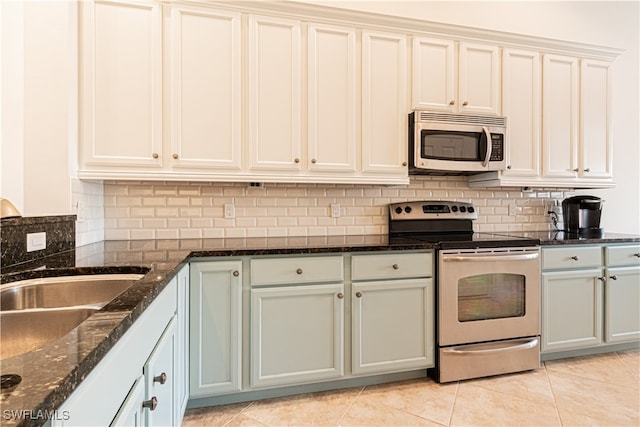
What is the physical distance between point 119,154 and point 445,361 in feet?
7.86

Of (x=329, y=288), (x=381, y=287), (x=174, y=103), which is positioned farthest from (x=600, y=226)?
(x=174, y=103)

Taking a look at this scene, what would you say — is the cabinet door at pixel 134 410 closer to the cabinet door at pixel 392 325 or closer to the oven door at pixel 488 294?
the cabinet door at pixel 392 325

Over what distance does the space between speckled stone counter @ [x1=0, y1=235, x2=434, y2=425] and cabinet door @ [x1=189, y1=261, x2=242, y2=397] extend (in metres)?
0.12

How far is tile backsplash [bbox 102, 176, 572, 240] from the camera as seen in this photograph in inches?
96.5

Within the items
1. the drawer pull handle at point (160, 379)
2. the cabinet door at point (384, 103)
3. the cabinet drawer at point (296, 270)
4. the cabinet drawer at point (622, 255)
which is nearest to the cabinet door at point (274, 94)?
the cabinet door at point (384, 103)

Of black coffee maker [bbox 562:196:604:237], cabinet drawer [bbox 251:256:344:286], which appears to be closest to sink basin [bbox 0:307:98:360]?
cabinet drawer [bbox 251:256:344:286]

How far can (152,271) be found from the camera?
140cm

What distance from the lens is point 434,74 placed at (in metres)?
2.64

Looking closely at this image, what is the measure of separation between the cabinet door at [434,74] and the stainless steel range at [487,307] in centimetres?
102

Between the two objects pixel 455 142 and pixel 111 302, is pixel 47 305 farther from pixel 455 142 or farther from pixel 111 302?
pixel 455 142

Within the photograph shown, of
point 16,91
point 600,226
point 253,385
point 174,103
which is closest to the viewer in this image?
point 16,91

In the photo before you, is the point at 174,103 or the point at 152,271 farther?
the point at 174,103

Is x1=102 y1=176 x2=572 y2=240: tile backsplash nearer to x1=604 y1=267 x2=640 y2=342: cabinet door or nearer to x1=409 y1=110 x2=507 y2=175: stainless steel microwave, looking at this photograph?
x1=409 y1=110 x2=507 y2=175: stainless steel microwave

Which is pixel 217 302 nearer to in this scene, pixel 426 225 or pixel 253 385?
pixel 253 385
